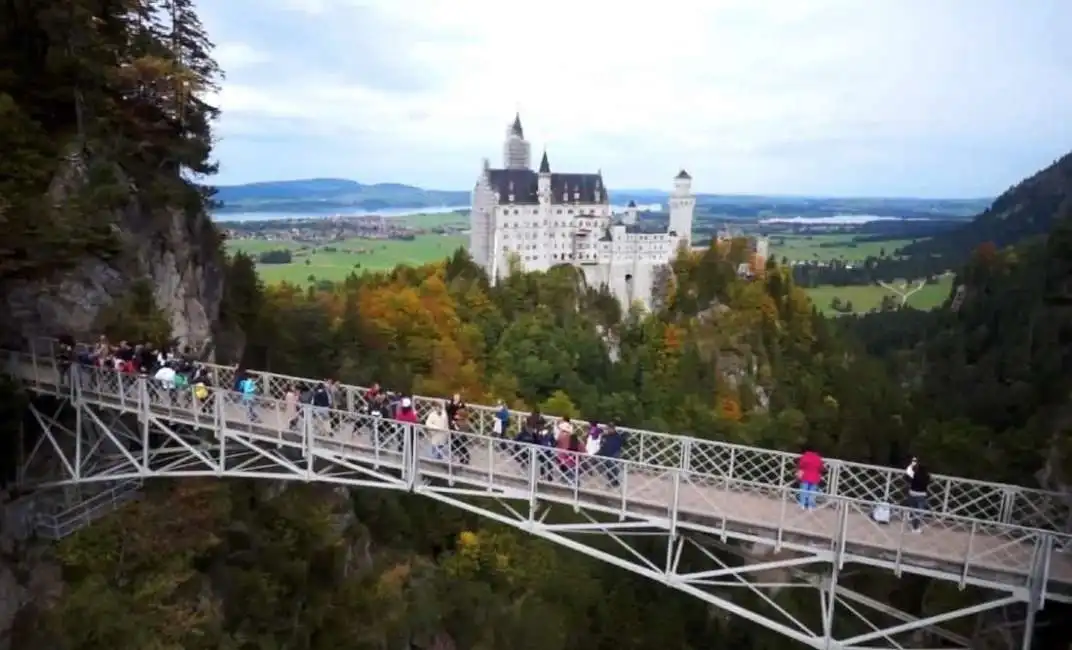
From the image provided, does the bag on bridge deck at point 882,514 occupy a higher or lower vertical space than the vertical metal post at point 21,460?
higher

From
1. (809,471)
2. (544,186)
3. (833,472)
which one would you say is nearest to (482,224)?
(544,186)

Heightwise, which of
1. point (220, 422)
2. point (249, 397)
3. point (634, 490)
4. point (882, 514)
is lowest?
point (634, 490)

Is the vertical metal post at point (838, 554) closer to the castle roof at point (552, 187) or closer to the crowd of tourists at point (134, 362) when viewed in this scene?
the crowd of tourists at point (134, 362)

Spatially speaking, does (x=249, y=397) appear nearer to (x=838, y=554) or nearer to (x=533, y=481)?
(x=533, y=481)

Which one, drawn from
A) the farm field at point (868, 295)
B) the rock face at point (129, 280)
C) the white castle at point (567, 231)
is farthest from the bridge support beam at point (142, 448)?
the farm field at point (868, 295)

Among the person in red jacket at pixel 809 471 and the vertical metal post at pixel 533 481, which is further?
the vertical metal post at pixel 533 481

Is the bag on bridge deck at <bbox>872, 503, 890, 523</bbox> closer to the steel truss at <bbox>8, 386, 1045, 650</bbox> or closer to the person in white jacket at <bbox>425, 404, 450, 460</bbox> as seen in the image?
the steel truss at <bbox>8, 386, 1045, 650</bbox>

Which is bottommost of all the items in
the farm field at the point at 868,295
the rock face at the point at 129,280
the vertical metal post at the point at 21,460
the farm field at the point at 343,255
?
the farm field at the point at 868,295
